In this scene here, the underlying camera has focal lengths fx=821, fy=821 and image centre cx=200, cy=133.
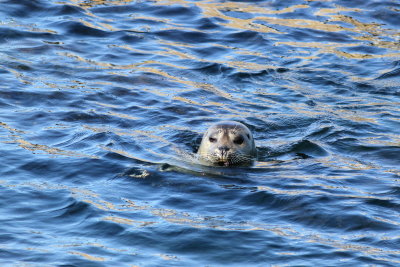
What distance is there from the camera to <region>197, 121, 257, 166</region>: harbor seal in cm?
954

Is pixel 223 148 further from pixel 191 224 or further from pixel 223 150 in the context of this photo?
pixel 191 224

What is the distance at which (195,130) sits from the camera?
11086 mm

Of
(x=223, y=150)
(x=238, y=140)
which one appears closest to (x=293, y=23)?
(x=238, y=140)

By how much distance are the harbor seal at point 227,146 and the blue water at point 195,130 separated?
225mm

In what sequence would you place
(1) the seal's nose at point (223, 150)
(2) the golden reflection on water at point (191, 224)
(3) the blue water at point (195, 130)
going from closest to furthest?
(2) the golden reflection on water at point (191, 224) < (3) the blue water at point (195, 130) < (1) the seal's nose at point (223, 150)

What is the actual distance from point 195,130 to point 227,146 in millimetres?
1515

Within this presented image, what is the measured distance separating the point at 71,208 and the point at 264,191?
1.96 meters

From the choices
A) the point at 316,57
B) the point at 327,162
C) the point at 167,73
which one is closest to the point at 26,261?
the point at 327,162

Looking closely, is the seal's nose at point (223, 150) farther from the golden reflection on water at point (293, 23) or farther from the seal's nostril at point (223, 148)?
the golden reflection on water at point (293, 23)

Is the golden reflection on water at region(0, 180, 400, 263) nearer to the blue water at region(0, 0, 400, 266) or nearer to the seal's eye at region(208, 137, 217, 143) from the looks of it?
the blue water at region(0, 0, 400, 266)

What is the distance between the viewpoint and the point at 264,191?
828 centimetres

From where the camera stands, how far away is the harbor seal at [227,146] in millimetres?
9539

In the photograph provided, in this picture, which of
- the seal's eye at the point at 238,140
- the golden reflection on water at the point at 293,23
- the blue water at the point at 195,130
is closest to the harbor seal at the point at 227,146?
the seal's eye at the point at 238,140

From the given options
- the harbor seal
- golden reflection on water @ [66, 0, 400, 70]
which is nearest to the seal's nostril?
the harbor seal
